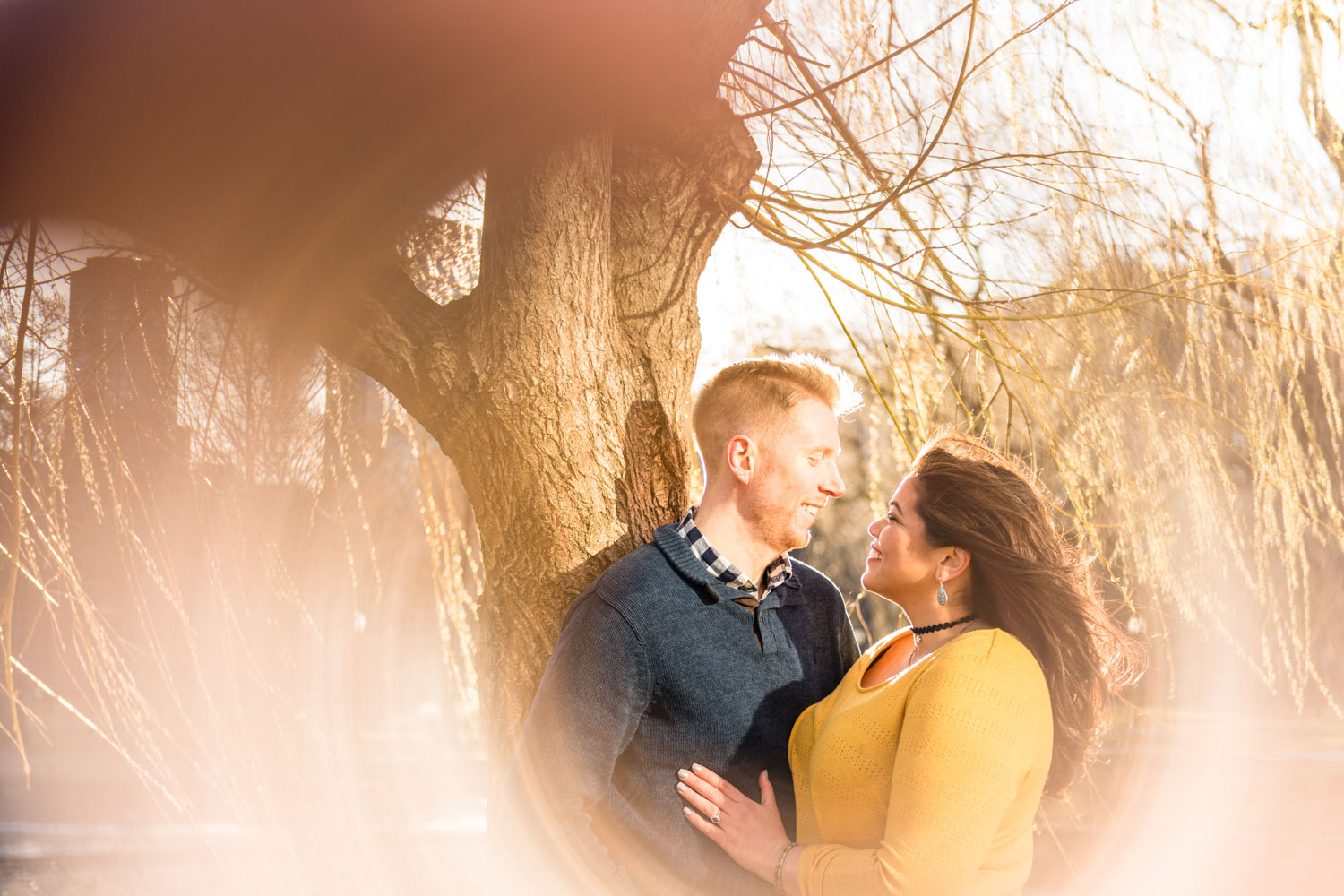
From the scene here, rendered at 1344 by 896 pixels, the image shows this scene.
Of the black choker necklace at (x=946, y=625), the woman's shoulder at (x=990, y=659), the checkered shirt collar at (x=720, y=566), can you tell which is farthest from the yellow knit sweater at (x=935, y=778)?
the checkered shirt collar at (x=720, y=566)

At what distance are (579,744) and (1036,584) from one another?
0.88m

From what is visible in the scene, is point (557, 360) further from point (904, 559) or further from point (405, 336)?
point (904, 559)

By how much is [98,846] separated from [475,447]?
10.3m

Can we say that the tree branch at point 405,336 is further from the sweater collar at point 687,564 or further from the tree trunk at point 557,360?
the sweater collar at point 687,564

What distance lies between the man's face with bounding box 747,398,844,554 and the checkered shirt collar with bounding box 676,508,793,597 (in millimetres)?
67

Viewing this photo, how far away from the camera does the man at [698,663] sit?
1860 mm

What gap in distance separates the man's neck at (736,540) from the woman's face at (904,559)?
0.21m

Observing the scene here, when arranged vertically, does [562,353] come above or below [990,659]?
above

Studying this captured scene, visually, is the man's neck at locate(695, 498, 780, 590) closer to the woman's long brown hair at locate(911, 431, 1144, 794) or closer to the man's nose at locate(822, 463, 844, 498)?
the man's nose at locate(822, 463, 844, 498)

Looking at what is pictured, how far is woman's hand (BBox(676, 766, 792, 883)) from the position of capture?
74.6 inches

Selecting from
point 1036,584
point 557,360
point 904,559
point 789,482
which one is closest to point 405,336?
point 557,360

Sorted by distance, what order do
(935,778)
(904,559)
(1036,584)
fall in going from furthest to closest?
(904,559), (1036,584), (935,778)

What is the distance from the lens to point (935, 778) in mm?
1639

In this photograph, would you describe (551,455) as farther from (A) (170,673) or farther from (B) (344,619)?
(B) (344,619)
